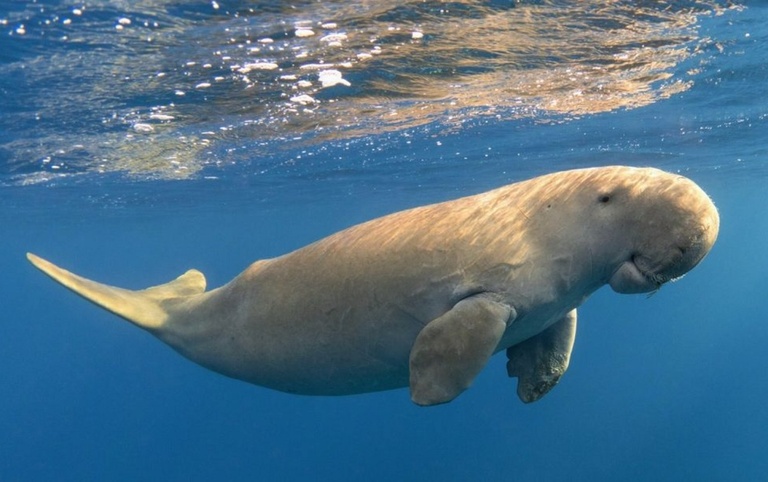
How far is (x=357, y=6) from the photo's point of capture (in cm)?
807

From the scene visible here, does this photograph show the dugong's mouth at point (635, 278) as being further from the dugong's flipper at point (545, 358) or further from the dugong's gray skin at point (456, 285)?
the dugong's flipper at point (545, 358)

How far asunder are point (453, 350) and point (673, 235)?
4.75 ft

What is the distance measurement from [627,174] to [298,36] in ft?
20.9

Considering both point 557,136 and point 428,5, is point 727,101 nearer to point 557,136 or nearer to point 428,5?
point 557,136

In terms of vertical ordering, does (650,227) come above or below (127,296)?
above

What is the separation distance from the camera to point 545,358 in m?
4.91

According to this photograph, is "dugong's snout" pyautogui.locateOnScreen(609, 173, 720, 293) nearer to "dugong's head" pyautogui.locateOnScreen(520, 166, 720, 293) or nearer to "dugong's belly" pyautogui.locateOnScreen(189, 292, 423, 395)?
"dugong's head" pyautogui.locateOnScreen(520, 166, 720, 293)

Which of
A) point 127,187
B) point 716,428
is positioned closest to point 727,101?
point 127,187

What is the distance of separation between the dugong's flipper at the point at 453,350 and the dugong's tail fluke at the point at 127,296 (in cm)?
326

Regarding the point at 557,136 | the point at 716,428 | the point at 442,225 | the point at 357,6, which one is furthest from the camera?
the point at 716,428

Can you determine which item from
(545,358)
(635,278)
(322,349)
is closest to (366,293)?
(322,349)

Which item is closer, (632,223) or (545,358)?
(632,223)

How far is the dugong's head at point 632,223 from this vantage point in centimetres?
359

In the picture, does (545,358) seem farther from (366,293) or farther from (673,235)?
(673,235)
